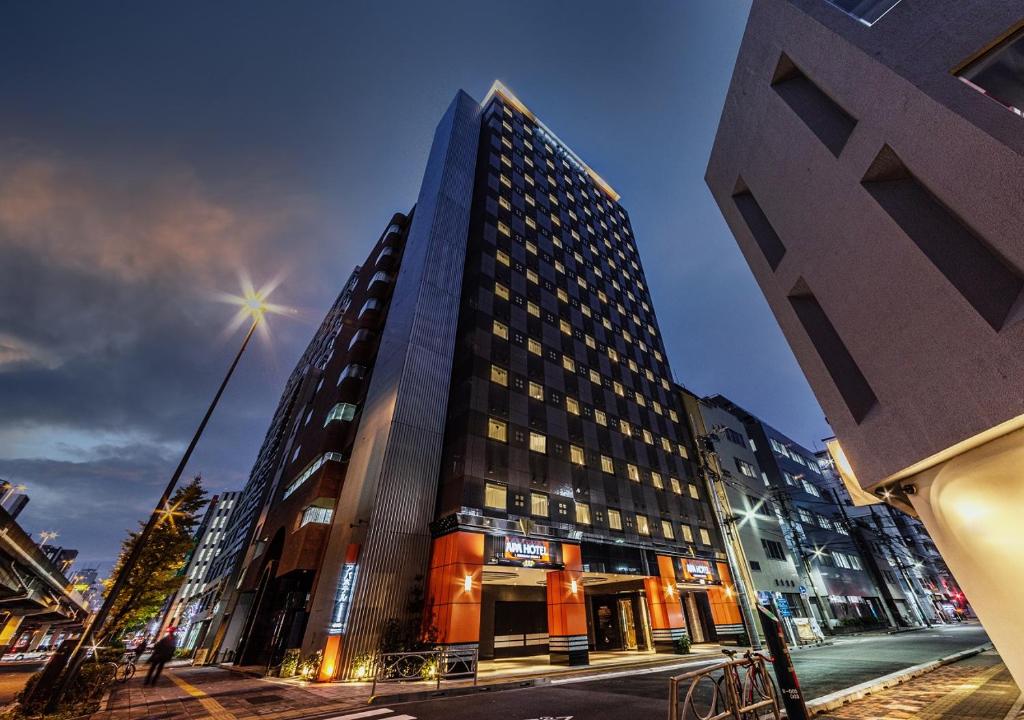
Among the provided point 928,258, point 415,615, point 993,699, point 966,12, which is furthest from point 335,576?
point 966,12

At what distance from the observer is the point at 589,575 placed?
902 inches

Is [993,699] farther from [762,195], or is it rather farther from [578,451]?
[578,451]

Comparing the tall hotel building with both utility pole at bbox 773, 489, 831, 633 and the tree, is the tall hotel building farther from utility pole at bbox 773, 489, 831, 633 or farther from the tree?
utility pole at bbox 773, 489, 831, 633

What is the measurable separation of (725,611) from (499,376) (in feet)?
83.2

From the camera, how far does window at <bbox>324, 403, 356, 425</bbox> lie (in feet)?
91.6

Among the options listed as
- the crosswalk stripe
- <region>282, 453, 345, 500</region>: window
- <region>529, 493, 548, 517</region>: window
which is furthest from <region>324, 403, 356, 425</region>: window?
the crosswalk stripe

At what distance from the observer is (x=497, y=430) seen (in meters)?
23.6

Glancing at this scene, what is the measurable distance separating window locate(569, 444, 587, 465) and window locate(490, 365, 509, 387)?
6.76 m

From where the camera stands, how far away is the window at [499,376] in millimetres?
25375

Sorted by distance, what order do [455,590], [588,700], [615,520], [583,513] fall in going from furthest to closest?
[615,520] < [583,513] < [455,590] < [588,700]

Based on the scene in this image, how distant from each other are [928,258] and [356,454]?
25659mm

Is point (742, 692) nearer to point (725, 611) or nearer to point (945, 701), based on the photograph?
point (945, 701)

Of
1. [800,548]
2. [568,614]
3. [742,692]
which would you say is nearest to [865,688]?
[742,692]

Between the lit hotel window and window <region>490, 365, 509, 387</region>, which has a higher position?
window <region>490, 365, 509, 387</region>
